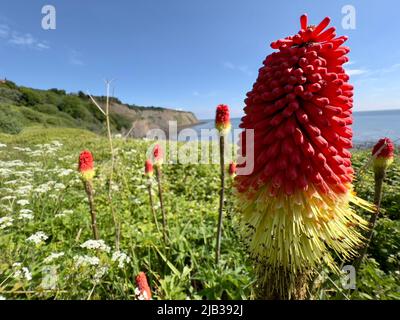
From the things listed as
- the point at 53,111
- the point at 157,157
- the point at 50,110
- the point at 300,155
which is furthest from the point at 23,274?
the point at 53,111

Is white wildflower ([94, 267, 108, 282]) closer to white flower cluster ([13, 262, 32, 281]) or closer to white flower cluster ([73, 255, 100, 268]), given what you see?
white flower cluster ([73, 255, 100, 268])

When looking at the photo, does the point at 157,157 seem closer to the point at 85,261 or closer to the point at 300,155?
the point at 85,261

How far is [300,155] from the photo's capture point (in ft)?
4.60

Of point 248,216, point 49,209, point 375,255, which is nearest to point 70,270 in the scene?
point 248,216

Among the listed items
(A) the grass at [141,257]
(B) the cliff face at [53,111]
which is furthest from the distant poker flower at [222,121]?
(B) the cliff face at [53,111]

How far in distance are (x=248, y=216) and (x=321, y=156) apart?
0.56 meters

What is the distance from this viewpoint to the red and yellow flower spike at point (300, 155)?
136cm

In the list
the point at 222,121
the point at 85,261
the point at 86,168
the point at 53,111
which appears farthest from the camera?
the point at 53,111

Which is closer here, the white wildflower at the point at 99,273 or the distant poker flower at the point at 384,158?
the distant poker flower at the point at 384,158

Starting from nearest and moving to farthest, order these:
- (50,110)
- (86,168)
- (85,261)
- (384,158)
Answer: (384,158), (85,261), (86,168), (50,110)

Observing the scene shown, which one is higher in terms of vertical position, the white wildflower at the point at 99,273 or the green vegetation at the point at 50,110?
the green vegetation at the point at 50,110

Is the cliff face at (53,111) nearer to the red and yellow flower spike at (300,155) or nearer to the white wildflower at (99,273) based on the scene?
the white wildflower at (99,273)

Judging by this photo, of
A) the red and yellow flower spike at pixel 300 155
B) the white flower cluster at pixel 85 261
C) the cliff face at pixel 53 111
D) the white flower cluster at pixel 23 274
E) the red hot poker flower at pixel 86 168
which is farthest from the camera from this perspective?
the cliff face at pixel 53 111

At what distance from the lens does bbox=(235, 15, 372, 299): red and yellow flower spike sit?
1.36m
